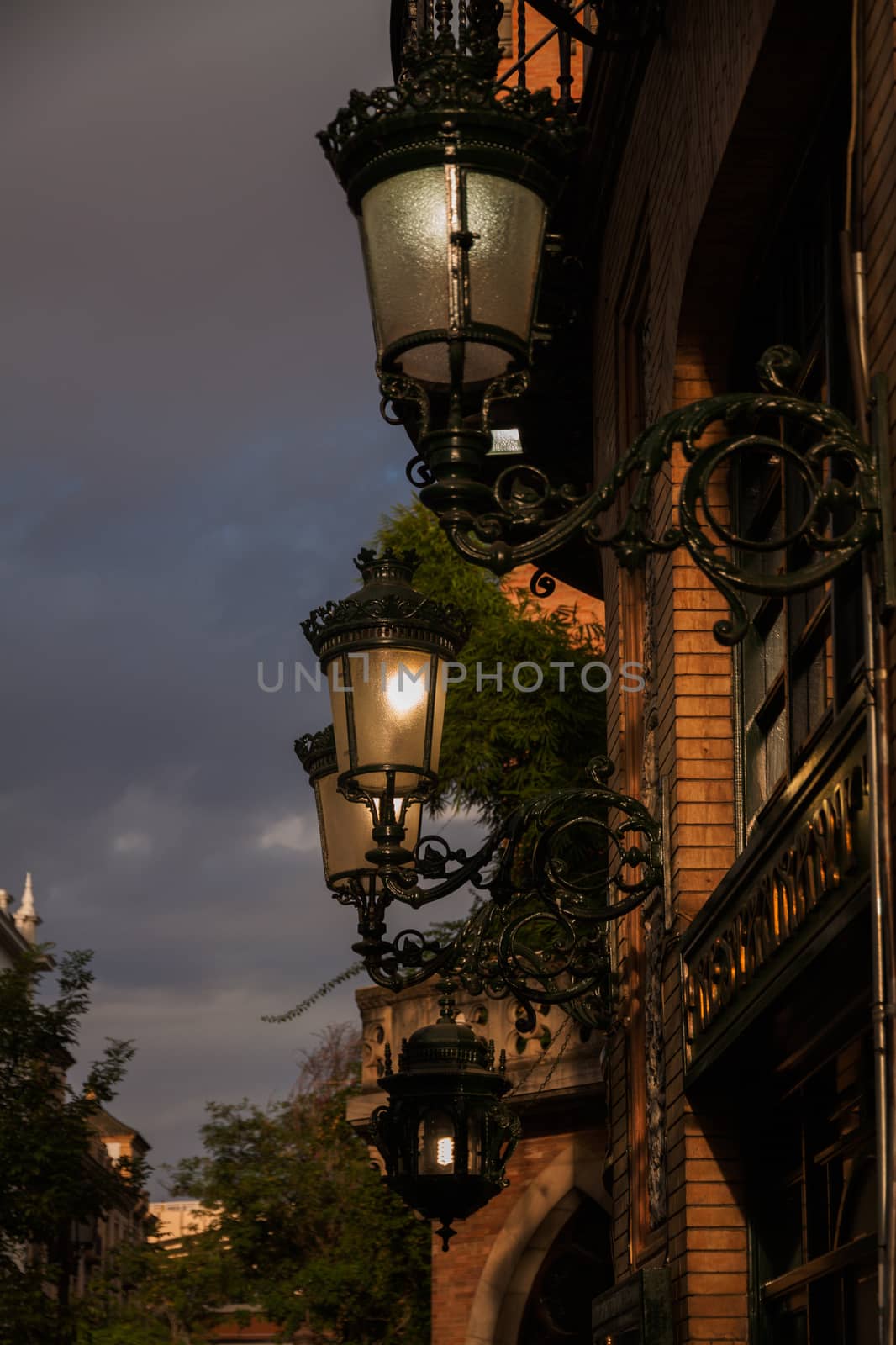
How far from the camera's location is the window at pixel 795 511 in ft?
19.8

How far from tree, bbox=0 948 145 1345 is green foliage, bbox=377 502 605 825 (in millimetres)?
5821

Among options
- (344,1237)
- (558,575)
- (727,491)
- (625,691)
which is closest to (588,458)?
(558,575)

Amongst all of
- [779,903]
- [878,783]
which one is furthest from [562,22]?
[878,783]

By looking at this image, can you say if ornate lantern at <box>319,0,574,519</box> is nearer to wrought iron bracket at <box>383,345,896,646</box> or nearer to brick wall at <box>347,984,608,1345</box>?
wrought iron bracket at <box>383,345,896,646</box>

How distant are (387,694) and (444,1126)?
3109 millimetres

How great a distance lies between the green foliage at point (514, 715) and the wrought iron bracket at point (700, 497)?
18.5 m

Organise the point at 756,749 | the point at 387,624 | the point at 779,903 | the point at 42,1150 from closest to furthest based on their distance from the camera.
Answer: the point at 779,903, the point at 756,749, the point at 387,624, the point at 42,1150

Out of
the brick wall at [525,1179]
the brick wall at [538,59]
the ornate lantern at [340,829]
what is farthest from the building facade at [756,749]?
the brick wall at [538,59]

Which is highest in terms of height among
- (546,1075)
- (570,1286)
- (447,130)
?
(447,130)

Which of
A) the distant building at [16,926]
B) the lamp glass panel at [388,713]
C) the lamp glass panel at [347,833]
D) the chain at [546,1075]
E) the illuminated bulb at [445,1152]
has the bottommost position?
the illuminated bulb at [445,1152]

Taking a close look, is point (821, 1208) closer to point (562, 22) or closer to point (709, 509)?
point (709, 509)

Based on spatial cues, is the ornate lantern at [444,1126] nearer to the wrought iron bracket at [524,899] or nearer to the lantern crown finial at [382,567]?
the wrought iron bracket at [524,899]

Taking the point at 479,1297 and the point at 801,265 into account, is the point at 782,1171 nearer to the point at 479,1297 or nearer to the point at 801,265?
the point at 801,265

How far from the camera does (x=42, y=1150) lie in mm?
23828
